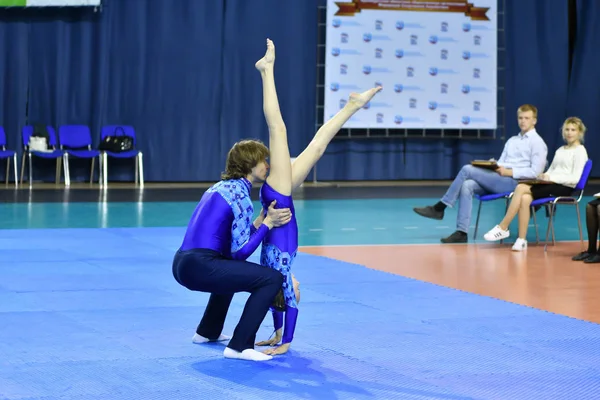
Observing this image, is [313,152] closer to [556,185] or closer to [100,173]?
[556,185]

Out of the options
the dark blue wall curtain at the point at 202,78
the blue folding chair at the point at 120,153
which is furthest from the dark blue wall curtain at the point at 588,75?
the blue folding chair at the point at 120,153

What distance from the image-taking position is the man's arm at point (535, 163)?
9734mm

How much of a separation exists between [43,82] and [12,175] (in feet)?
4.99

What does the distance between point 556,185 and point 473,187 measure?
2.71ft

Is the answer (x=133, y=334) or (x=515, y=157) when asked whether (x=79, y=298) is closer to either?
(x=133, y=334)

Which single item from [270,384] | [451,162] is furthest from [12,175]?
[270,384]

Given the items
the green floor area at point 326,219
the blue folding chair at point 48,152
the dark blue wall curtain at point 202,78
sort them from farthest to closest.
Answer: the dark blue wall curtain at point 202,78 < the blue folding chair at point 48,152 < the green floor area at point 326,219

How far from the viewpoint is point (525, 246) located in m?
9.30

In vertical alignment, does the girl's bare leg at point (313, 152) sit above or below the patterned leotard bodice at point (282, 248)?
above

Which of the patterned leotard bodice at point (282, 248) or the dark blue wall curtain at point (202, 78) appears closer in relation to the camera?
the patterned leotard bodice at point (282, 248)

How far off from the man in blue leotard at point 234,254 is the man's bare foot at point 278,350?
2.8 inches

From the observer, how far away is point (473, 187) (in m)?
9.86

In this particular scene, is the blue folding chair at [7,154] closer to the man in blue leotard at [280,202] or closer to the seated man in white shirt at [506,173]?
the seated man in white shirt at [506,173]

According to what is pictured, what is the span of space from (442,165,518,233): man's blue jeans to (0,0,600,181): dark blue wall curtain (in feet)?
23.2
